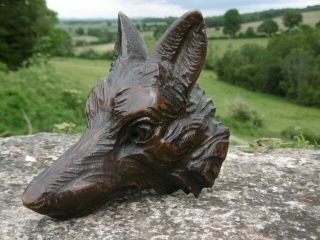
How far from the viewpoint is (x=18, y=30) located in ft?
49.6

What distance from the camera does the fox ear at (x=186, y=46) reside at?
2881mm

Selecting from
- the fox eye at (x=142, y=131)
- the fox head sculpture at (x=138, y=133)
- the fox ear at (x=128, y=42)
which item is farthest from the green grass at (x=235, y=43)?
the fox eye at (x=142, y=131)

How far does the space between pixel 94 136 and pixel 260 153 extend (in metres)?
1.93

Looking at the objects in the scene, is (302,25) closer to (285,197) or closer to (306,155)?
(306,155)

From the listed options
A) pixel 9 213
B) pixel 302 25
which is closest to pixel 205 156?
pixel 9 213

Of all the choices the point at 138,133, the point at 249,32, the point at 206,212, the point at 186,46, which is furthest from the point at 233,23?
the point at 138,133

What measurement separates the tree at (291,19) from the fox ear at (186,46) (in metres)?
14.3

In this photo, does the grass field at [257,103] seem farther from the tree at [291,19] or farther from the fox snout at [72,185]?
the fox snout at [72,185]

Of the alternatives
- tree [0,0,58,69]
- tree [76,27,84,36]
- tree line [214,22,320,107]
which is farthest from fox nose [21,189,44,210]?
tree [76,27,84,36]

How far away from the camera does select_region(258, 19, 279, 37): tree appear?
1800cm

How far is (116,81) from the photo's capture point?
115 inches

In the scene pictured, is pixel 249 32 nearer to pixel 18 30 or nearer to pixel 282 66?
pixel 282 66

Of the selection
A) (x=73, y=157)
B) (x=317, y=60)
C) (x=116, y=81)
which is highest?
(x=116, y=81)

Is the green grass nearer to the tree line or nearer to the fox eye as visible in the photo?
the tree line
